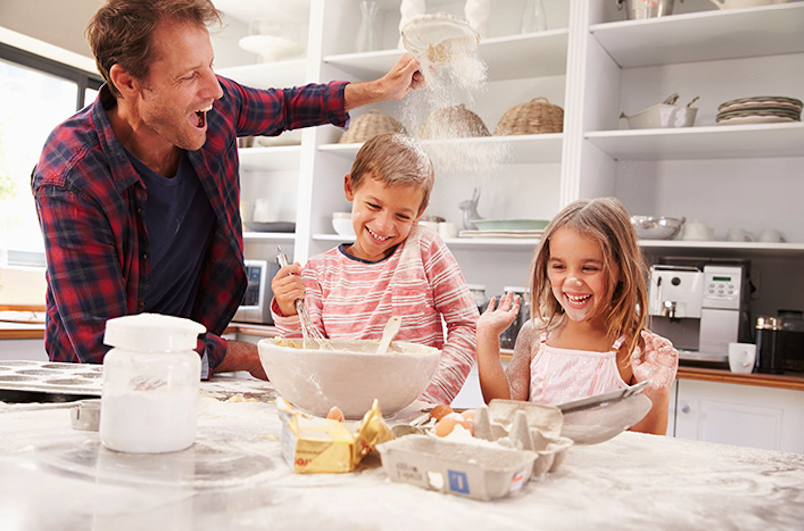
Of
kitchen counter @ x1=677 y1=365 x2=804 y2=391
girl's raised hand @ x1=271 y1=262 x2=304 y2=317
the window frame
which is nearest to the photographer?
girl's raised hand @ x1=271 y1=262 x2=304 y2=317

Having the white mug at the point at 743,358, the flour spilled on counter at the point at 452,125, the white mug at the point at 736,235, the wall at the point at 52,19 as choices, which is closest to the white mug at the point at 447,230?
the flour spilled on counter at the point at 452,125

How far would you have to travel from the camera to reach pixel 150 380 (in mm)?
605

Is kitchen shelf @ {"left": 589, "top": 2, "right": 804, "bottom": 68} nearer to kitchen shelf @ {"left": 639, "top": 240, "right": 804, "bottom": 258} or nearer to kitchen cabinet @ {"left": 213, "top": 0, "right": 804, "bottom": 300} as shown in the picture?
kitchen cabinet @ {"left": 213, "top": 0, "right": 804, "bottom": 300}

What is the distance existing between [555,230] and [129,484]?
3.45ft

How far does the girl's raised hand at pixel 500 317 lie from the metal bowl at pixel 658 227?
146 cm

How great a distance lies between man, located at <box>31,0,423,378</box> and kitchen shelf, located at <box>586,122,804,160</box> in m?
1.71

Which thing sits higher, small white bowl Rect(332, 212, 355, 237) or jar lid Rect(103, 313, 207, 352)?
small white bowl Rect(332, 212, 355, 237)

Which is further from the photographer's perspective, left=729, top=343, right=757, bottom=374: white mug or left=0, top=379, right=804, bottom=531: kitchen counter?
left=729, top=343, right=757, bottom=374: white mug

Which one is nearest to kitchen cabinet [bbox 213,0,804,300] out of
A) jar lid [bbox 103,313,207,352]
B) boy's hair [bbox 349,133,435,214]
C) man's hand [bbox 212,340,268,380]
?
boy's hair [bbox 349,133,435,214]

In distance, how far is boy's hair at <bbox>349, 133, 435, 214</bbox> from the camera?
1.32 m

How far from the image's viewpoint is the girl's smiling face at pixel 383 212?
51.9 inches

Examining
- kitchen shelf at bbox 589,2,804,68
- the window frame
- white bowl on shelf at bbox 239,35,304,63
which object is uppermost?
white bowl on shelf at bbox 239,35,304,63

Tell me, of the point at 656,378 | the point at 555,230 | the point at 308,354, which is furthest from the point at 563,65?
the point at 308,354

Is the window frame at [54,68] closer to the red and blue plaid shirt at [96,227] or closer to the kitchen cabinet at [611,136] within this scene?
the kitchen cabinet at [611,136]
